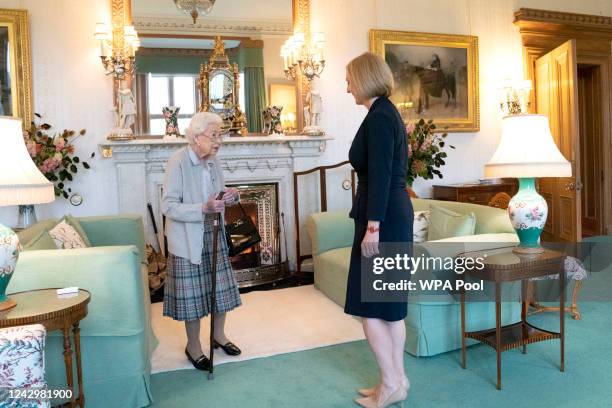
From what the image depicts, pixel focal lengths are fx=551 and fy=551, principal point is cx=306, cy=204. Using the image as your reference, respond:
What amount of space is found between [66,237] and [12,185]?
3.91 feet

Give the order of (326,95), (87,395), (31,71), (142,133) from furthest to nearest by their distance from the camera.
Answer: (326,95) → (142,133) → (31,71) → (87,395)

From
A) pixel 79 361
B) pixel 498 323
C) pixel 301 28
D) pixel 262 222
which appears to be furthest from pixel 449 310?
pixel 301 28

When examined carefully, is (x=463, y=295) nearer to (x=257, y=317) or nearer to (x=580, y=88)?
(x=257, y=317)

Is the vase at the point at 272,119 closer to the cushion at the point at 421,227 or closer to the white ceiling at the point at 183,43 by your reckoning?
the white ceiling at the point at 183,43

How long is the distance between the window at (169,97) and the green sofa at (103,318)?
2.89m

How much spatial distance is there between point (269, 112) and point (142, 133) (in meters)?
1.24

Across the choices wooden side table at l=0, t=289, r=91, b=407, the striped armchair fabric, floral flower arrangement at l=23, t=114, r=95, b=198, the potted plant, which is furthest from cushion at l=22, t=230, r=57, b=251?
the potted plant

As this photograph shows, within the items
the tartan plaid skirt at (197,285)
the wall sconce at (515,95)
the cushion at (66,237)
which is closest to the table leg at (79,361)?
the tartan plaid skirt at (197,285)

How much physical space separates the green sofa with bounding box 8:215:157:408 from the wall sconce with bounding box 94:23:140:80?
2.78 m

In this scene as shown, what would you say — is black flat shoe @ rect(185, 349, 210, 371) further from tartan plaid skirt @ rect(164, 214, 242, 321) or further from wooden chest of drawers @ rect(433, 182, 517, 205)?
wooden chest of drawers @ rect(433, 182, 517, 205)

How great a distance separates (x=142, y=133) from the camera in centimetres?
520

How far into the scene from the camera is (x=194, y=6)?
5.29m

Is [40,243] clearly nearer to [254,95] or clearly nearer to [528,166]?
[528,166]

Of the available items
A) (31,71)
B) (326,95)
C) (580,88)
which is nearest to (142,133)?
(31,71)
